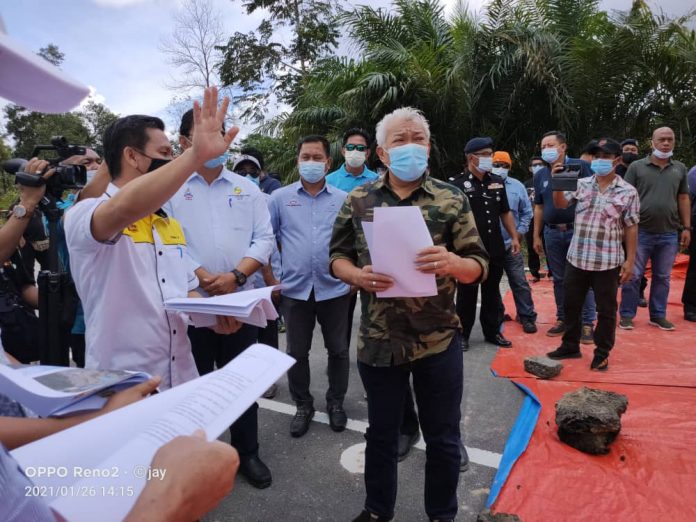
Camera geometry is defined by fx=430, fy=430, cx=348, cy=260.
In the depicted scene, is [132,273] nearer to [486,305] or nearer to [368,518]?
[368,518]

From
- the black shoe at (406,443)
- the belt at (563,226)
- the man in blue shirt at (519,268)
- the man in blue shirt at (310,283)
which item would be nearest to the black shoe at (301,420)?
the man in blue shirt at (310,283)

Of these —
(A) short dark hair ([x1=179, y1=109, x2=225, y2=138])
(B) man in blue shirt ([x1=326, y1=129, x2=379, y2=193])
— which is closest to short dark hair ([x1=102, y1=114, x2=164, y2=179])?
(A) short dark hair ([x1=179, y1=109, x2=225, y2=138])

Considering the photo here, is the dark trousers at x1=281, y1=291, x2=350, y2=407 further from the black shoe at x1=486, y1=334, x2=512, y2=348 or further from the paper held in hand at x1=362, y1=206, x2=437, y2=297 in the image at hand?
the black shoe at x1=486, y1=334, x2=512, y2=348

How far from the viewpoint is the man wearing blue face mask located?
7.92ft

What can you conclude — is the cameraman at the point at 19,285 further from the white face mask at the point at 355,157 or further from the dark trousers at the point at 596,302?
the dark trousers at the point at 596,302

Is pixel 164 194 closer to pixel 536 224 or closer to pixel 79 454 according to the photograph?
pixel 79 454

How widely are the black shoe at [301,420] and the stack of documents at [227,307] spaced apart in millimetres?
1329

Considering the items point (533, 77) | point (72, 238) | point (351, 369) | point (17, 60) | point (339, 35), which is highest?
point (339, 35)

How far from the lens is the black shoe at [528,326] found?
185 inches

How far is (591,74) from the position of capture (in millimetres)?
8359

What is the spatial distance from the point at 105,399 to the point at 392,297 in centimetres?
112

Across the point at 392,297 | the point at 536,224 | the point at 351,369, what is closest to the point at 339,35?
the point at 536,224

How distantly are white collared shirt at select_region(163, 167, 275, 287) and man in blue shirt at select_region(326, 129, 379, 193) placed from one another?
1.47 meters

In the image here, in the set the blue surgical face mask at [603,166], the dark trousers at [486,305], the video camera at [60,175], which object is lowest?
the dark trousers at [486,305]
